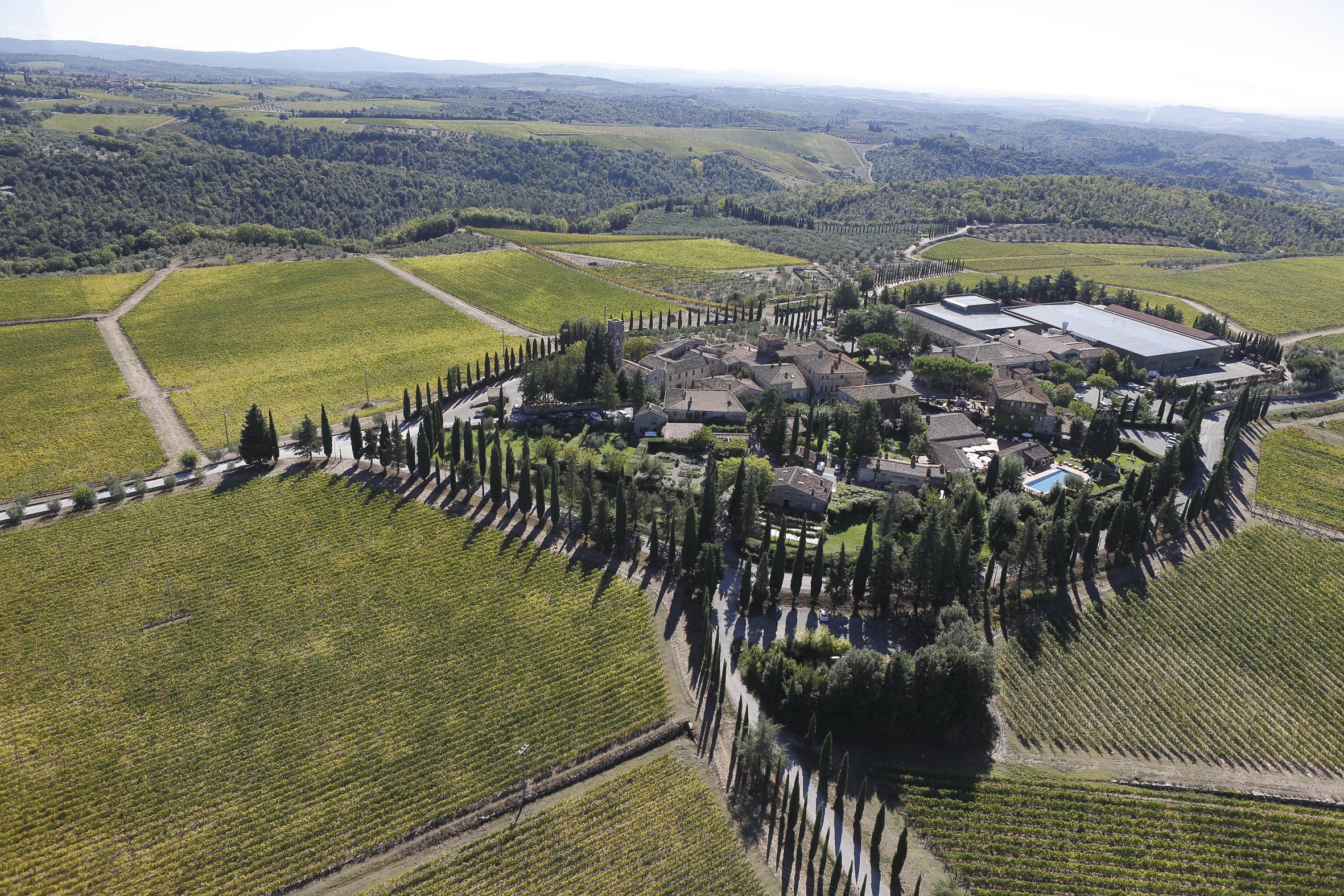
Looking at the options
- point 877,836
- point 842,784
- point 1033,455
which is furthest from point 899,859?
point 1033,455

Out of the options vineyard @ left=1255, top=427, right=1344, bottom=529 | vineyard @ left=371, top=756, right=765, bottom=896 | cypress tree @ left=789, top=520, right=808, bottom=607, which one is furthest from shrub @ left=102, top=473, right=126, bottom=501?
vineyard @ left=1255, top=427, right=1344, bottom=529

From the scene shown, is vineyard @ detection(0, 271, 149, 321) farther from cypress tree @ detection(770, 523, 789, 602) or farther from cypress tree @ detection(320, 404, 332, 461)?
cypress tree @ detection(770, 523, 789, 602)

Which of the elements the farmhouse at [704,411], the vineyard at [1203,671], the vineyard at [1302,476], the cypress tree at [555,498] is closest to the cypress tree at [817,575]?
the vineyard at [1203,671]

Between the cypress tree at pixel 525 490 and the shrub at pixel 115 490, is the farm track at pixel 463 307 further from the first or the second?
the shrub at pixel 115 490

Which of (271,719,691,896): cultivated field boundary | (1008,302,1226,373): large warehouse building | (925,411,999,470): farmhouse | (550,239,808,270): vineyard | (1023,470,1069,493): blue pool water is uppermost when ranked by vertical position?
(1008,302,1226,373): large warehouse building

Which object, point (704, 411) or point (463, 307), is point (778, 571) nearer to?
point (704, 411)

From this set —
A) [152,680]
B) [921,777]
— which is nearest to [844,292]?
[921,777]

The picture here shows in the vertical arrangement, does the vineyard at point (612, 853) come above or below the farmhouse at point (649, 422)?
below
